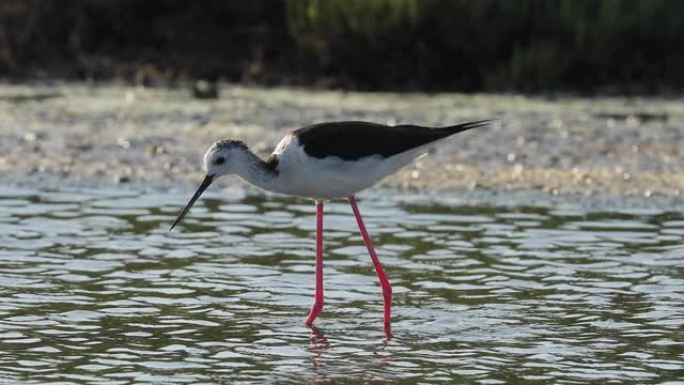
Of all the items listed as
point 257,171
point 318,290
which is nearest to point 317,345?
point 318,290

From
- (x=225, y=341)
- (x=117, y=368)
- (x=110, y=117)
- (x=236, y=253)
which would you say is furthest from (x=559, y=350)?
(x=110, y=117)

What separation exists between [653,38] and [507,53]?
1.49 metres

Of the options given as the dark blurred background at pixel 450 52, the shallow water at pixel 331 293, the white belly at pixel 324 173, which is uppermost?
the dark blurred background at pixel 450 52

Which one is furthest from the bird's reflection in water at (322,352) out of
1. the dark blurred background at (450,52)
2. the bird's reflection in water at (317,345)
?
the dark blurred background at (450,52)

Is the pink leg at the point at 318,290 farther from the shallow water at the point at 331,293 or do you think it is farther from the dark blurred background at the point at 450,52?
the dark blurred background at the point at 450,52

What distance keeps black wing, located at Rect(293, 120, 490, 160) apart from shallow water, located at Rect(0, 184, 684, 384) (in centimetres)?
86

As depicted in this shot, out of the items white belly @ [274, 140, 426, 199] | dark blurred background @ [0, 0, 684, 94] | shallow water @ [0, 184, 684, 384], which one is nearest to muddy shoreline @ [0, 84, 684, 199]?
dark blurred background @ [0, 0, 684, 94]

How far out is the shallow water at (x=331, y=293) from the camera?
23.3ft

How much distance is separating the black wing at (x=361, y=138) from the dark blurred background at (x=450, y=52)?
24.4ft

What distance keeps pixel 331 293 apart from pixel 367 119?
5582 millimetres

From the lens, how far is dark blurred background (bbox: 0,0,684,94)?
16.0 meters

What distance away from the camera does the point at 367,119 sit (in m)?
14.3

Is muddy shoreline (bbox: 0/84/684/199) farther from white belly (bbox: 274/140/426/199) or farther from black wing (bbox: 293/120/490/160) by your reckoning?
white belly (bbox: 274/140/426/199)

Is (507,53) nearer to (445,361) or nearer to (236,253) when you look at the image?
(236,253)
